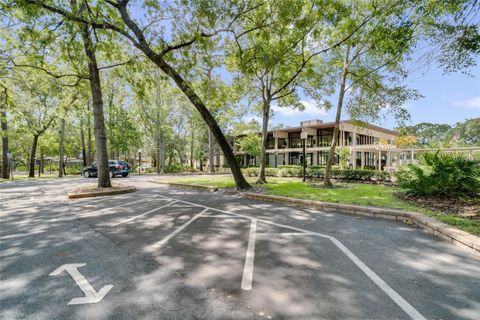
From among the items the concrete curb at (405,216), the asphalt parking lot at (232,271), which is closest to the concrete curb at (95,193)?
the asphalt parking lot at (232,271)

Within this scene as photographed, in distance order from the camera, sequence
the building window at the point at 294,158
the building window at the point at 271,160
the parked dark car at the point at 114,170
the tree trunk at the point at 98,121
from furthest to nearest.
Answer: the building window at the point at 271,160, the building window at the point at 294,158, the parked dark car at the point at 114,170, the tree trunk at the point at 98,121

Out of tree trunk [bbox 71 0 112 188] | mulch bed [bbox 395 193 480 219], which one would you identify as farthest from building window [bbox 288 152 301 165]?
tree trunk [bbox 71 0 112 188]

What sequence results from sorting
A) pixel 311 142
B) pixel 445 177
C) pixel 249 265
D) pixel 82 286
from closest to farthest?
1. pixel 82 286
2. pixel 249 265
3. pixel 445 177
4. pixel 311 142

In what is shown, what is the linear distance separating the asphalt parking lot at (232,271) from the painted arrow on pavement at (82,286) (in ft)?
0.05

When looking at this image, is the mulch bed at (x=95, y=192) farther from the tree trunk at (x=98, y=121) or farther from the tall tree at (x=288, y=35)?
the tall tree at (x=288, y=35)

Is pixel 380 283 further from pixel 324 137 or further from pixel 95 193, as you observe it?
pixel 324 137

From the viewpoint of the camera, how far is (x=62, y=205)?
757 centimetres

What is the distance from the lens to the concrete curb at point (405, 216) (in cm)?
384

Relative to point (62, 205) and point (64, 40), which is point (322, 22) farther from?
point (62, 205)

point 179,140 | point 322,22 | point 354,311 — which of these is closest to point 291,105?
point 322,22

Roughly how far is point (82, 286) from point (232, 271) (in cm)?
175

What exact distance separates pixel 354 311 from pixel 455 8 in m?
7.07

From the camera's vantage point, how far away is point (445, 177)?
23.8 ft

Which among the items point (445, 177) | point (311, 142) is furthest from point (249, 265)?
point (311, 142)
